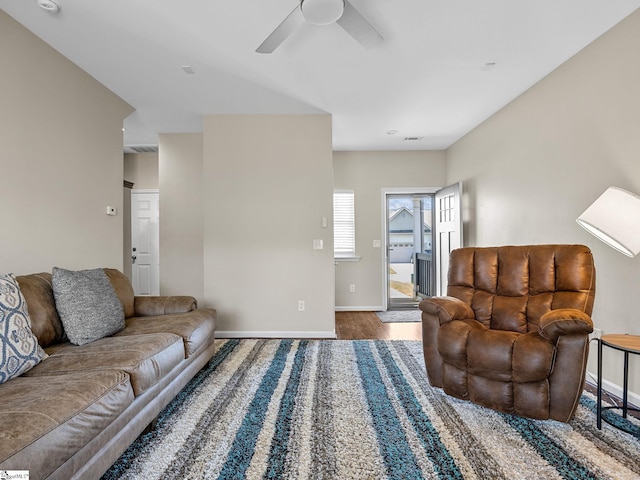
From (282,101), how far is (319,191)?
41.8 inches

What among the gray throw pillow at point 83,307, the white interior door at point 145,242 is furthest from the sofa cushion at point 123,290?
the white interior door at point 145,242

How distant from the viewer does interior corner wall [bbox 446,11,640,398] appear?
7.06 ft

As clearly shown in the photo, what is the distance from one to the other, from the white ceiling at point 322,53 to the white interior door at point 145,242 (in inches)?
78.1

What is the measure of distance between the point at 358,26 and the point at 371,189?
3.55m

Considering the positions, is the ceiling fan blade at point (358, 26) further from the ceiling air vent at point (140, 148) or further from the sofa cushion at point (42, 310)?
the ceiling air vent at point (140, 148)

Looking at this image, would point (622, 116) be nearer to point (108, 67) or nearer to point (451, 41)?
point (451, 41)

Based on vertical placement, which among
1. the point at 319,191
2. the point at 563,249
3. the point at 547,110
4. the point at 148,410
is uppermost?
the point at 547,110

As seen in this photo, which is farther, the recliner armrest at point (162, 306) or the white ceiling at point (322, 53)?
the recliner armrest at point (162, 306)

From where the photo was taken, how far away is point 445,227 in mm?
4926

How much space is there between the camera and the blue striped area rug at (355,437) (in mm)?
1488

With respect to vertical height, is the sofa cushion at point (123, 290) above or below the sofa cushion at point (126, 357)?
above

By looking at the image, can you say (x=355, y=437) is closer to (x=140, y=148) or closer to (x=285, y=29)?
(x=285, y=29)

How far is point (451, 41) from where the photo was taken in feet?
7.73

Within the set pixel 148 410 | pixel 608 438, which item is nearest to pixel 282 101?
pixel 148 410
